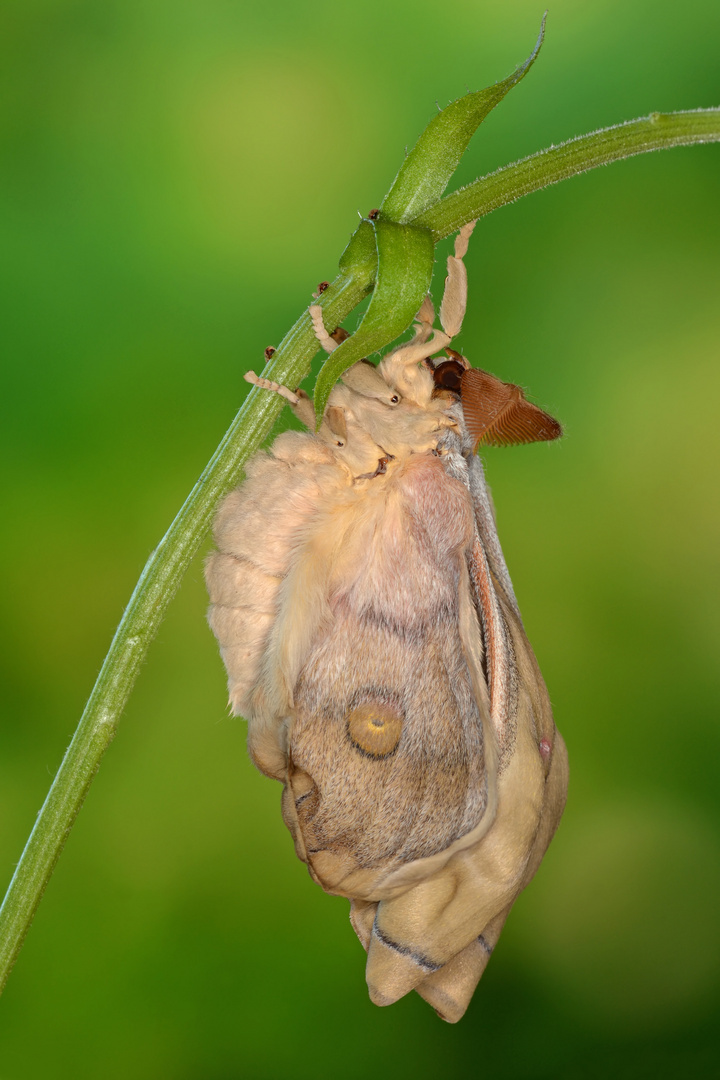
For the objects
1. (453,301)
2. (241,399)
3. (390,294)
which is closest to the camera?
(390,294)

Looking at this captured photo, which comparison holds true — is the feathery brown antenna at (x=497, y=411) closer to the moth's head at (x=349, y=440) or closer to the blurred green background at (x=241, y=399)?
the moth's head at (x=349, y=440)

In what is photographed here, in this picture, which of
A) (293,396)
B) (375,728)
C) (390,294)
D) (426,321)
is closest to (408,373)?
(426,321)

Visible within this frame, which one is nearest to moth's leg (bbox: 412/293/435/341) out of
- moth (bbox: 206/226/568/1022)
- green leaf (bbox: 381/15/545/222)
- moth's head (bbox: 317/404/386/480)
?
moth (bbox: 206/226/568/1022)

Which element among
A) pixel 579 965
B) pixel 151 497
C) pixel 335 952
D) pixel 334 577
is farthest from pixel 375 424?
pixel 579 965

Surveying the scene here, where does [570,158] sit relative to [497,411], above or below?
above

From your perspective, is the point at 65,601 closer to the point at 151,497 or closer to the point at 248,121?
the point at 151,497

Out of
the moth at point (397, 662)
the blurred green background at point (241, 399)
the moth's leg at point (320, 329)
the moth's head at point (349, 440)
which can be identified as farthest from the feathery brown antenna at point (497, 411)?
the blurred green background at point (241, 399)

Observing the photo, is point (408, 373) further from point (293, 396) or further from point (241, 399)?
point (241, 399)
